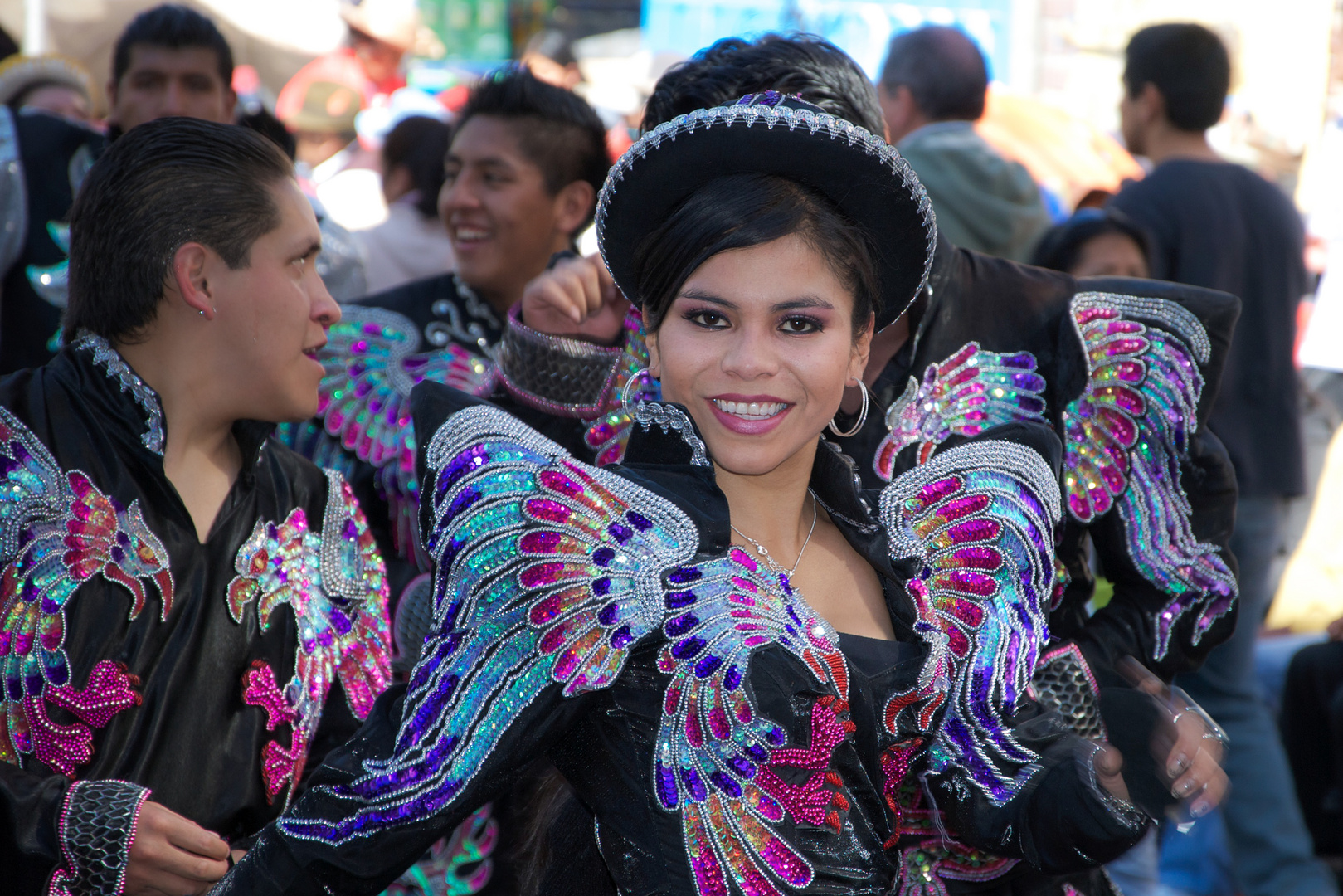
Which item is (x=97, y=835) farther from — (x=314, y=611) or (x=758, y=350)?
(x=758, y=350)

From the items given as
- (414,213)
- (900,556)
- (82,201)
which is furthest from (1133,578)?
(414,213)

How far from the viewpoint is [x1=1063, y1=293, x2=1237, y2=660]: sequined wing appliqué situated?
2.32 metres

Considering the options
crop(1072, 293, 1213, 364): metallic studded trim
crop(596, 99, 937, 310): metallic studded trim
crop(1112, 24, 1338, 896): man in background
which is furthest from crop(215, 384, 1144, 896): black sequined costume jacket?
crop(1112, 24, 1338, 896): man in background

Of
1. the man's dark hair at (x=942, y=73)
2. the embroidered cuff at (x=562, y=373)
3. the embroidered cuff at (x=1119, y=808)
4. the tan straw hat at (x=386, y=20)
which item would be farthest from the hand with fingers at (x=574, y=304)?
the tan straw hat at (x=386, y=20)

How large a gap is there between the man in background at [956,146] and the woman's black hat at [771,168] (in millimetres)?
2171

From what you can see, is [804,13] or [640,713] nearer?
[640,713]

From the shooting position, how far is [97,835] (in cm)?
188

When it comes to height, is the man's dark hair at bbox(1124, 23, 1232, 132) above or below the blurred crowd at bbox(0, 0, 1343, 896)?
above

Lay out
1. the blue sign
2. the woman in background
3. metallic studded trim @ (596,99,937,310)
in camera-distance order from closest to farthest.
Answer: metallic studded trim @ (596,99,937,310)
the woman in background
the blue sign

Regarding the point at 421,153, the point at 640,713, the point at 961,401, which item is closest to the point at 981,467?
the point at 961,401

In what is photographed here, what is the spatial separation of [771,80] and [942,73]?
253 cm

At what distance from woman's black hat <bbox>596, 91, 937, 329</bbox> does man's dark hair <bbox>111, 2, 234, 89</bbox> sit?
7.93 ft

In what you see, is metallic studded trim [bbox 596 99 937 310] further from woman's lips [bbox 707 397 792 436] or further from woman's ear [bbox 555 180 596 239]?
woman's ear [bbox 555 180 596 239]

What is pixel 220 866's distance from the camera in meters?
1.90
